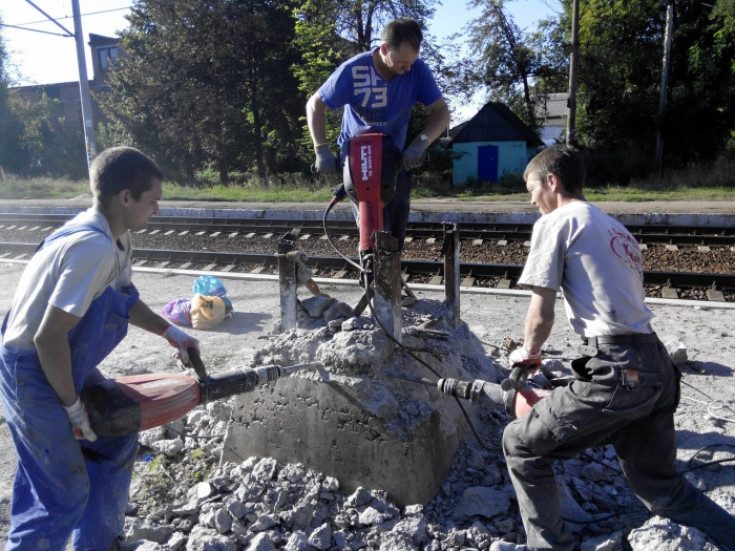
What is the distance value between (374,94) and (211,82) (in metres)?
26.4

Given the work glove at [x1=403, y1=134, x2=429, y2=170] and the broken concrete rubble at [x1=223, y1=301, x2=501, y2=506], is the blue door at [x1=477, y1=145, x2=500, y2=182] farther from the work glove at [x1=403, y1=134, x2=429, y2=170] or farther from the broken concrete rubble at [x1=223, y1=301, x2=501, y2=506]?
the broken concrete rubble at [x1=223, y1=301, x2=501, y2=506]

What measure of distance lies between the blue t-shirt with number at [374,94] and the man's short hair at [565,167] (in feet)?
4.51

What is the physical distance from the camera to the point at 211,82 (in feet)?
91.6

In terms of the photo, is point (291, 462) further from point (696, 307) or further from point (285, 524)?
point (696, 307)

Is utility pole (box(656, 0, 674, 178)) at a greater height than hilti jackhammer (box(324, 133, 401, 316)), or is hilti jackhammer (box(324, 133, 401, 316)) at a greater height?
utility pole (box(656, 0, 674, 178))

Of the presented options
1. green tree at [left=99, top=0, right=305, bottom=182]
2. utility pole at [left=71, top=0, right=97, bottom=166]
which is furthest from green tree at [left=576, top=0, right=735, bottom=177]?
utility pole at [left=71, top=0, right=97, bottom=166]

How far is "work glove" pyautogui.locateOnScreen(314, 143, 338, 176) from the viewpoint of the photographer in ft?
12.5

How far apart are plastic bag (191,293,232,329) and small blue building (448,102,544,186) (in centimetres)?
2017

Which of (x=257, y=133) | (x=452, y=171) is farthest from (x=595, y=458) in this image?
(x=257, y=133)

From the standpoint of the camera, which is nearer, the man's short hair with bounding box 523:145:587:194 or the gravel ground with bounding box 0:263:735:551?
the man's short hair with bounding box 523:145:587:194

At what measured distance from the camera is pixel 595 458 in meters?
3.55

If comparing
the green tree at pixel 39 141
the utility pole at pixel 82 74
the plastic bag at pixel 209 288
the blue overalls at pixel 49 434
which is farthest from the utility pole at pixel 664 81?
the green tree at pixel 39 141

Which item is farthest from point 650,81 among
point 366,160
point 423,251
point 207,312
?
point 366,160

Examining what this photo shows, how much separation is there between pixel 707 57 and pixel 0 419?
2679cm
